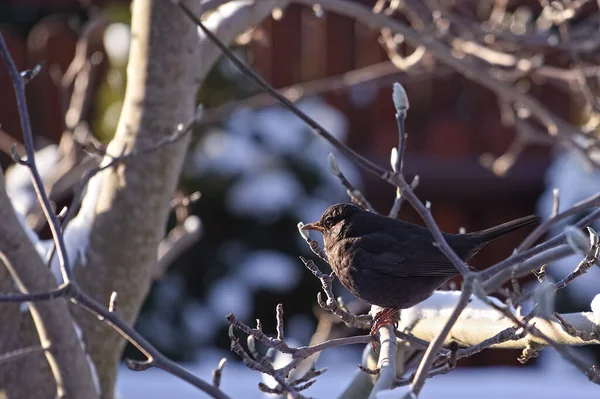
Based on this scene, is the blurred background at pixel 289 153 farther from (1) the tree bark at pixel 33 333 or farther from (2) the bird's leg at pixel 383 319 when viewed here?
(2) the bird's leg at pixel 383 319

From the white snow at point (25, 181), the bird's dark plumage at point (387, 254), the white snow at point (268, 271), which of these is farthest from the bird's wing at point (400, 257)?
the white snow at point (268, 271)

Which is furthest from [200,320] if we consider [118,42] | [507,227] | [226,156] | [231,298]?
[507,227]

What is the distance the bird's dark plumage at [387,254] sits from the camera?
2982 mm

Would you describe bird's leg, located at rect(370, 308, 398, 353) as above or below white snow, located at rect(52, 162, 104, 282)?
below

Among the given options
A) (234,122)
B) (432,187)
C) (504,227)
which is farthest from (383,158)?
(504,227)

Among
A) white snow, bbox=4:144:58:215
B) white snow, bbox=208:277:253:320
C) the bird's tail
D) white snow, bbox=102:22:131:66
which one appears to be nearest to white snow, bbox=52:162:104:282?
white snow, bbox=4:144:58:215

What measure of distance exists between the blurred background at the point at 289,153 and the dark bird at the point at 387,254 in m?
2.13

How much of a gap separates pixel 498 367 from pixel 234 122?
339cm

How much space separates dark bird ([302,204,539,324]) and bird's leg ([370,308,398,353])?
26 millimetres

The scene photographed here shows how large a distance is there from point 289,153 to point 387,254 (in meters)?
3.79

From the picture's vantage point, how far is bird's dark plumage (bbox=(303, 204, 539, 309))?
2982 mm

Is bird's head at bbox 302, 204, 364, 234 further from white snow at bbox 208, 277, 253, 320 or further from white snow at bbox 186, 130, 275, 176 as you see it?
white snow at bbox 208, 277, 253, 320

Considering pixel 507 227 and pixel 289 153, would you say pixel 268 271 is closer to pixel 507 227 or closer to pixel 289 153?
pixel 289 153

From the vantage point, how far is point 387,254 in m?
3.15
